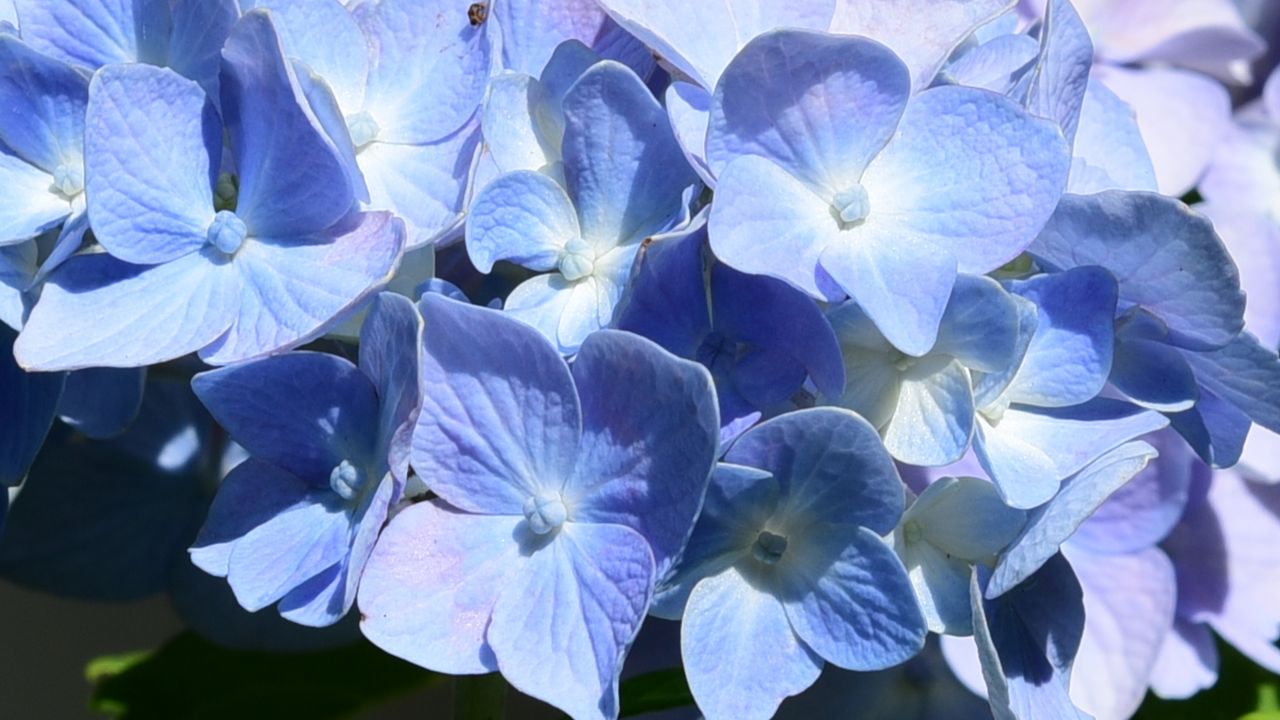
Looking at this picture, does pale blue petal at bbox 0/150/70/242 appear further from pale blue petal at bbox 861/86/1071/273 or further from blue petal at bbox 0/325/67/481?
pale blue petal at bbox 861/86/1071/273

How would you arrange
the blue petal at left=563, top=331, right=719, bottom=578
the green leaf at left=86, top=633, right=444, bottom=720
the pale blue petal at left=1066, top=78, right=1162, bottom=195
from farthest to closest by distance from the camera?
the green leaf at left=86, top=633, right=444, bottom=720 < the pale blue petal at left=1066, top=78, right=1162, bottom=195 < the blue petal at left=563, top=331, right=719, bottom=578

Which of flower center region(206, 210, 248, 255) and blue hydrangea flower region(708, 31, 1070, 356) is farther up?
blue hydrangea flower region(708, 31, 1070, 356)

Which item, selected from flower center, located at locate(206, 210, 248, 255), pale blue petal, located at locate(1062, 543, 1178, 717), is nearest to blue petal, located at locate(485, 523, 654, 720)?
flower center, located at locate(206, 210, 248, 255)

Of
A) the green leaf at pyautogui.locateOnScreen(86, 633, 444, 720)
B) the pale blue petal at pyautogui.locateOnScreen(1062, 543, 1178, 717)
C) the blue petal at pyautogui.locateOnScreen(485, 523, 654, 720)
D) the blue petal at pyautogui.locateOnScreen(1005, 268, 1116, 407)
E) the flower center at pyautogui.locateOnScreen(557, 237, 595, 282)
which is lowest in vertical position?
the green leaf at pyautogui.locateOnScreen(86, 633, 444, 720)

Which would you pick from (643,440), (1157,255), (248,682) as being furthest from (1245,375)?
(248,682)

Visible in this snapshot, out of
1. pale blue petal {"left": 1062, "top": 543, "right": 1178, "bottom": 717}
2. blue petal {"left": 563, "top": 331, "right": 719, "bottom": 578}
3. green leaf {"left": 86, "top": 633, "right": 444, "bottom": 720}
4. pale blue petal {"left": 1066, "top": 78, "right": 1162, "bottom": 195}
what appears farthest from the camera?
green leaf {"left": 86, "top": 633, "right": 444, "bottom": 720}

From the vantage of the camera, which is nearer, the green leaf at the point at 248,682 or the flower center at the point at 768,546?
the flower center at the point at 768,546

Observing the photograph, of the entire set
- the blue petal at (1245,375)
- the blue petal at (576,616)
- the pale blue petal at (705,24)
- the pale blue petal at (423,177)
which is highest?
the pale blue petal at (705,24)

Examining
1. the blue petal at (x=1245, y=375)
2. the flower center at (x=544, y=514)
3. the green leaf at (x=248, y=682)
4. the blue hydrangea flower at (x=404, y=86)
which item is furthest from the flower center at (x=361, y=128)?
the green leaf at (x=248, y=682)

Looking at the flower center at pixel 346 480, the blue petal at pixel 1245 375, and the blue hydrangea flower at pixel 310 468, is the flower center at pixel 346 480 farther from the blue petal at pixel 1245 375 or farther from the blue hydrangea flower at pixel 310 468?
the blue petal at pixel 1245 375
